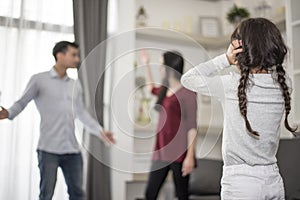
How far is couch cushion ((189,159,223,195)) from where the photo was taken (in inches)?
95.7

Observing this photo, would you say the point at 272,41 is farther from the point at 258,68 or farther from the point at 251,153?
the point at 251,153

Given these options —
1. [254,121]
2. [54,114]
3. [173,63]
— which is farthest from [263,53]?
[54,114]

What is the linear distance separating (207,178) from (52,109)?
1.26 metres

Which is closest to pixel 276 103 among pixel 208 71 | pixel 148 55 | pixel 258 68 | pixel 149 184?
pixel 258 68

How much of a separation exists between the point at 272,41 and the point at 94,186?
106 centimetres

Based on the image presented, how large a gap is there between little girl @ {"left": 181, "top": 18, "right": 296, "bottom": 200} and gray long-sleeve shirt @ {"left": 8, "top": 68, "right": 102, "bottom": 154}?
63cm

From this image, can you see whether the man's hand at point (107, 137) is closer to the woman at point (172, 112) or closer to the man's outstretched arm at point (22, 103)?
the woman at point (172, 112)

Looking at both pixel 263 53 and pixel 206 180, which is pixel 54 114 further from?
pixel 206 180

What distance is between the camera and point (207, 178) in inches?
97.4

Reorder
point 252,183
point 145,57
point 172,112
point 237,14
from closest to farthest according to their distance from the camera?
point 252,183, point 145,57, point 172,112, point 237,14

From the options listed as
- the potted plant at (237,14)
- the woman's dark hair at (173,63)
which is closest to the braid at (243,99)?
the woman's dark hair at (173,63)

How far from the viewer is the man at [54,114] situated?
153 cm

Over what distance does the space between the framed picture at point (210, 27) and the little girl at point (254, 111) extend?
5.79ft

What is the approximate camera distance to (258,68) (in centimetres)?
114
